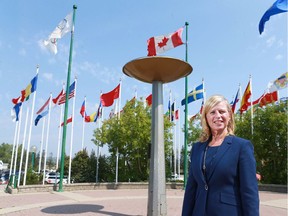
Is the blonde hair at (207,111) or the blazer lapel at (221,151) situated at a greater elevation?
the blonde hair at (207,111)

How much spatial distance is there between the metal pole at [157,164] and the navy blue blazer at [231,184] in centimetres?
653

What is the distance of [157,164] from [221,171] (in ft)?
22.4

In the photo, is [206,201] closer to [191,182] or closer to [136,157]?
[191,182]

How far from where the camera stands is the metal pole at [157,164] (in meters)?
8.44

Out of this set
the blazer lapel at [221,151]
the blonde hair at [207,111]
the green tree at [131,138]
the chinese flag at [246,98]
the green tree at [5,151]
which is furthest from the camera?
the green tree at [5,151]

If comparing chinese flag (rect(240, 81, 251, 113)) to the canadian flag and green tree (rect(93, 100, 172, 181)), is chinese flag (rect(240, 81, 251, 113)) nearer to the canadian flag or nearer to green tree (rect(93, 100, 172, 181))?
green tree (rect(93, 100, 172, 181))

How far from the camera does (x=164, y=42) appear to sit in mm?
16359

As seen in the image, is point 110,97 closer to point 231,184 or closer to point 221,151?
point 221,151

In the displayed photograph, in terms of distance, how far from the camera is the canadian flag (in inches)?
637

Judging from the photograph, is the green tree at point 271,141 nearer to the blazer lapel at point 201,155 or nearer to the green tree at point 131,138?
the green tree at point 131,138

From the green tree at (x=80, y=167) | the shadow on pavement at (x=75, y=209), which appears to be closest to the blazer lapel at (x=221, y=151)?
the shadow on pavement at (x=75, y=209)

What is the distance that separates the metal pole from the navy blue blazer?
6529mm

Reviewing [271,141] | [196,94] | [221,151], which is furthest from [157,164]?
[271,141]

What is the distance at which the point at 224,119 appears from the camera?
228cm
